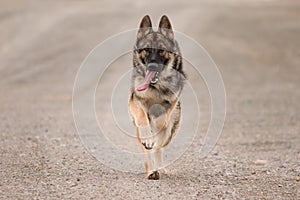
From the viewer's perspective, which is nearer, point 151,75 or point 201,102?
point 151,75

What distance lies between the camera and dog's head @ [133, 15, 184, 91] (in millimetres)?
6918

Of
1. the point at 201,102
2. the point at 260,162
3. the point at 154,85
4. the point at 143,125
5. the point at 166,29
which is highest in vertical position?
the point at 201,102

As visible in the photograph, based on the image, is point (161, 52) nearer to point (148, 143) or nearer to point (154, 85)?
point (154, 85)

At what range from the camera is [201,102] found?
1755 centimetres

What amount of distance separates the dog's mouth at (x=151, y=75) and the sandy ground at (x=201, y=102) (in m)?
1.17

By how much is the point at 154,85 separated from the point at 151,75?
0.17 meters

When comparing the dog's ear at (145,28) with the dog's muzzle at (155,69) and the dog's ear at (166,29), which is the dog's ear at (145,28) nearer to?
the dog's ear at (166,29)

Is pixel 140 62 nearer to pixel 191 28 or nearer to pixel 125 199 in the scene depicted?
pixel 125 199

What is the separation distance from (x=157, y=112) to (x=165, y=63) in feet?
2.04

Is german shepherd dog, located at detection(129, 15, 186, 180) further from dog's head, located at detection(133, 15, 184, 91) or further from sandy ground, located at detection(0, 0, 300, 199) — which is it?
sandy ground, located at detection(0, 0, 300, 199)

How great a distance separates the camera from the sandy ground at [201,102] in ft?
23.6

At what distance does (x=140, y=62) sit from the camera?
7016mm

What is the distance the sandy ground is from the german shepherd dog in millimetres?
538

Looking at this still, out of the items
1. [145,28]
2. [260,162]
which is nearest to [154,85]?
[145,28]
